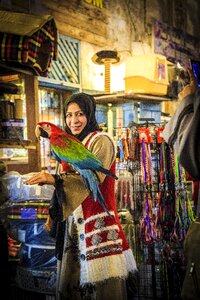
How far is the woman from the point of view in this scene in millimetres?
2555

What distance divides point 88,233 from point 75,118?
3.08 ft

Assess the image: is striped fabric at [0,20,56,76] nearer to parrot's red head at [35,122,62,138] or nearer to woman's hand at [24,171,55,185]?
parrot's red head at [35,122,62,138]

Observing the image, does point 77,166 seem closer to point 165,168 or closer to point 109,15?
point 165,168

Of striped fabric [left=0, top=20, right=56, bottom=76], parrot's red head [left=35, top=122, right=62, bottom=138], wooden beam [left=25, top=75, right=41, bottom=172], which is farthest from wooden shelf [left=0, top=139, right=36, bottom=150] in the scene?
parrot's red head [left=35, top=122, right=62, bottom=138]

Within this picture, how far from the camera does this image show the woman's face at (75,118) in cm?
267

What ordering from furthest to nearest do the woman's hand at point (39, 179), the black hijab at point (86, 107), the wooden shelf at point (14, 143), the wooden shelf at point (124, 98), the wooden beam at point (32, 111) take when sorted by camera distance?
the wooden shelf at point (124, 98)
the wooden beam at point (32, 111)
the wooden shelf at point (14, 143)
the black hijab at point (86, 107)
the woman's hand at point (39, 179)

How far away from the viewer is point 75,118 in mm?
2684

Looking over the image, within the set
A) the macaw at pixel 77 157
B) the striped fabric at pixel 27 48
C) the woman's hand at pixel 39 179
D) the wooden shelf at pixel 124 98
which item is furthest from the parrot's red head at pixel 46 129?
the wooden shelf at pixel 124 98

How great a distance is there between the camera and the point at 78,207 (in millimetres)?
2682

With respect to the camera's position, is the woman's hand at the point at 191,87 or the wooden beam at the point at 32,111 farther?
the wooden beam at the point at 32,111

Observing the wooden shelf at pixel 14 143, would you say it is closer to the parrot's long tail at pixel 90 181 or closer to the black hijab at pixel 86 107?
the black hijab at pixel 86 107

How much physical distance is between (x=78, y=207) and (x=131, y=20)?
6.98 meters

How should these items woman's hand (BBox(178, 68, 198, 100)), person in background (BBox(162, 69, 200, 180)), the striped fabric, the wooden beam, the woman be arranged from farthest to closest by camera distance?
the wooden beam, the striped fabric, the woman, woman's hand (BBox(178, 68, 198, 100)), person in background (BBox(162, 69, 200, 180))

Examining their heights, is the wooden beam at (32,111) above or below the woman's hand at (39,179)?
above
